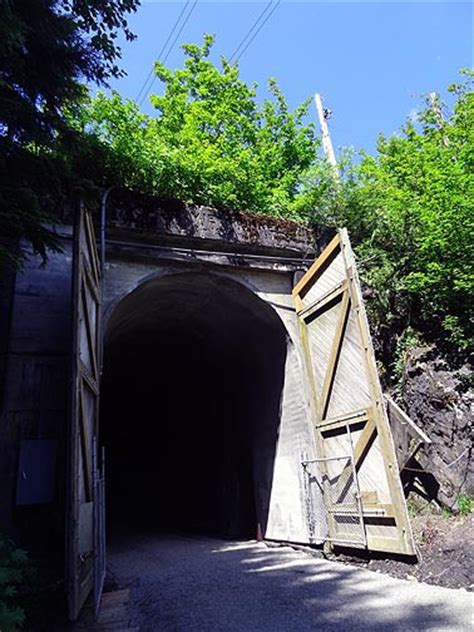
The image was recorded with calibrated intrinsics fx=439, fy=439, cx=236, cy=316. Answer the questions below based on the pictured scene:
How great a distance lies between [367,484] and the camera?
547 centimetres

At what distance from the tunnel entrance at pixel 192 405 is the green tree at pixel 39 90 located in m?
2.66

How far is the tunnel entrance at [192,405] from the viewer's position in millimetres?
7797

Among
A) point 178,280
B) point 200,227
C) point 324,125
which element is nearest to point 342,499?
point 178,280

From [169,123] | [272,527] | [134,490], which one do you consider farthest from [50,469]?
[169,123]

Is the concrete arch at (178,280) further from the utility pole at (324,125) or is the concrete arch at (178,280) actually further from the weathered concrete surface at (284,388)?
the utility pole at (324,125)

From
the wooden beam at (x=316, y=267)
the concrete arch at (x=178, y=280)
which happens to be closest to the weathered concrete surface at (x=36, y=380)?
the concrete arch at (x=178, y=280)

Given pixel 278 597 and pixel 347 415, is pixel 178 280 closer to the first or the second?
pixel 347 415

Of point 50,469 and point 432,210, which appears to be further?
point 432,210

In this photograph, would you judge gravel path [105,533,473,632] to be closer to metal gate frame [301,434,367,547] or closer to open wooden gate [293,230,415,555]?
metal gate frame [301,434,367,547]

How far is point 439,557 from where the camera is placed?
4.51m

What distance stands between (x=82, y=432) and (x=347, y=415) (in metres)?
3.46

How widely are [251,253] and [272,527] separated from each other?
4.65 metres

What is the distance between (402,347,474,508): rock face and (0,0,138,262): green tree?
5.49 meters

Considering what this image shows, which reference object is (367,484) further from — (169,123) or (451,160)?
(169,123)
